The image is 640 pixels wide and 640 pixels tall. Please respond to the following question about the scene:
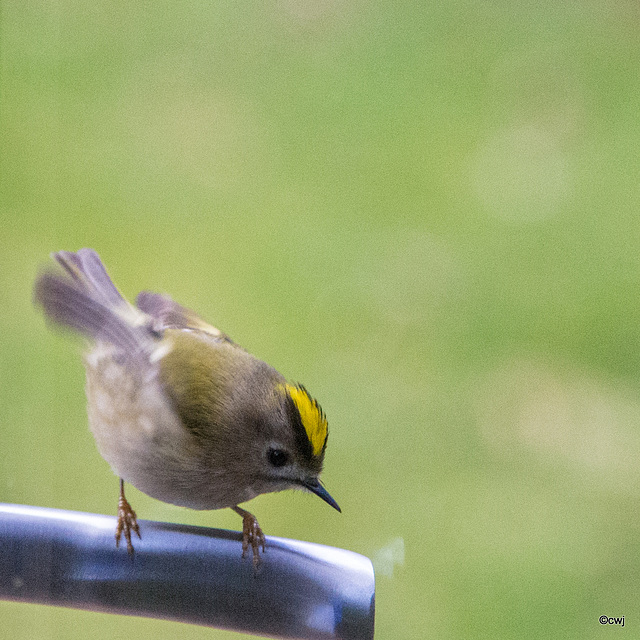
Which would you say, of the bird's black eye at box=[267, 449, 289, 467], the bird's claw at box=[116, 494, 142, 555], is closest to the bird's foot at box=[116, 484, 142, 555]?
the bird's claw at box=[116, 494, 142, 555]

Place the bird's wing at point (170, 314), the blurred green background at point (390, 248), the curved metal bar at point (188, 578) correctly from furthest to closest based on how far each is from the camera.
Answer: the blurred green background at point (390, 248) → the bird's wing at point (170, 314) → the curved metal bar at point (188, 578)

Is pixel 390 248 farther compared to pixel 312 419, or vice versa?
pixel 390 248

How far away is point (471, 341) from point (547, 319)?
0.37 ft

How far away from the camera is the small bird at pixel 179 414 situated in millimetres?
701

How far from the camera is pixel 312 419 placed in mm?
701

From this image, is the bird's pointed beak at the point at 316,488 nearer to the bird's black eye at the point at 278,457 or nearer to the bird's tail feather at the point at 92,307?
the bird's black eye at the point at 278,457

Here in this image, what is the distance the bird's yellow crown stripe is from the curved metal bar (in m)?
0.09

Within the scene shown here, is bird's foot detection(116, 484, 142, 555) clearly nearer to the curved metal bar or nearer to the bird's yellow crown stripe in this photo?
the curved metal bar

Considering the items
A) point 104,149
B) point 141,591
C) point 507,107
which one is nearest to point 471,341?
point 507,107

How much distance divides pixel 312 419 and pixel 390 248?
58 centimetres

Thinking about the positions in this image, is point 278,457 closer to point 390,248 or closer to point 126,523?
point 126,523

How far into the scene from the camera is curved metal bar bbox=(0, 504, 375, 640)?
0.64m

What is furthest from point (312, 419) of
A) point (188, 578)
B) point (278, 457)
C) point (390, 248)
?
point (390, 248)

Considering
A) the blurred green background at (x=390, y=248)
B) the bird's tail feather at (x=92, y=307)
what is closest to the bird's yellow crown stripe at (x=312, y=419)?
the bird's tail feather at (x=92, y=307)
